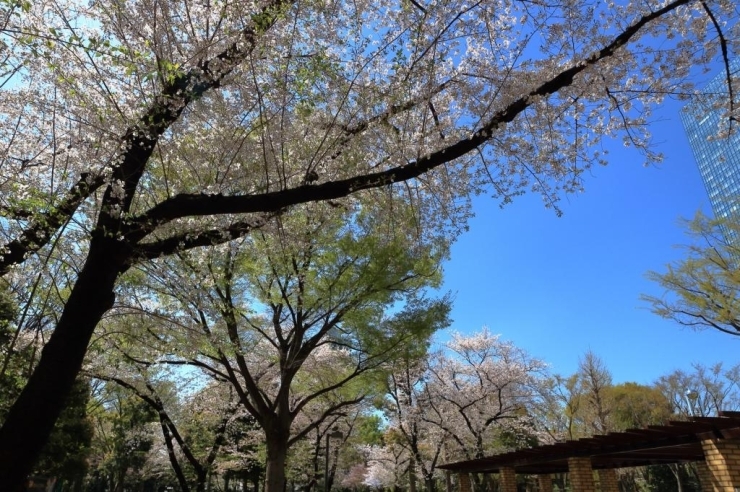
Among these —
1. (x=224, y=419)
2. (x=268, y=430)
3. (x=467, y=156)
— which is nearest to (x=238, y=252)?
(x=268, y=430)

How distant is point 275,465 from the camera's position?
8867mm

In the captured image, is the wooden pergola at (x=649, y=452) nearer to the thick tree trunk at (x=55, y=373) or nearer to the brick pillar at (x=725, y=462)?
the brick pillar at (x=725, y=462)

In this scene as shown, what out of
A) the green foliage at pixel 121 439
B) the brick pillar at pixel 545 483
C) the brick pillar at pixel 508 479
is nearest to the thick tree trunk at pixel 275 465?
the brick pillar at pixel 508 479

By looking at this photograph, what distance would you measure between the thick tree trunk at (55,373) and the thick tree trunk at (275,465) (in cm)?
612

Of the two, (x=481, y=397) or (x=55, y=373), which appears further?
(x=481, y=397)

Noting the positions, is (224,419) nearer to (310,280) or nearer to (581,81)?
(310,280)

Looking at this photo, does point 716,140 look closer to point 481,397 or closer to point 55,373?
point 55,373

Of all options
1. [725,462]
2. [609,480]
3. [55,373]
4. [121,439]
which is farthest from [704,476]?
[121,439]

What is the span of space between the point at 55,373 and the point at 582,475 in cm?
807

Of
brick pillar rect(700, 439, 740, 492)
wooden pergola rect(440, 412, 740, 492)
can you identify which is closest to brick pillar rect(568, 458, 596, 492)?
wooden pergola rect(440, 412, 740, 492)

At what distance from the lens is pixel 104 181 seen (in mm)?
4406

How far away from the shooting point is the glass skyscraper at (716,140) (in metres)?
4.34

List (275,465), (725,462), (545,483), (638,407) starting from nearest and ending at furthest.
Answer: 1. (725,462)
2. (275,465)
3. (545,483)
4. (638,407)

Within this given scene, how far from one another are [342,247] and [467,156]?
13.7ft
